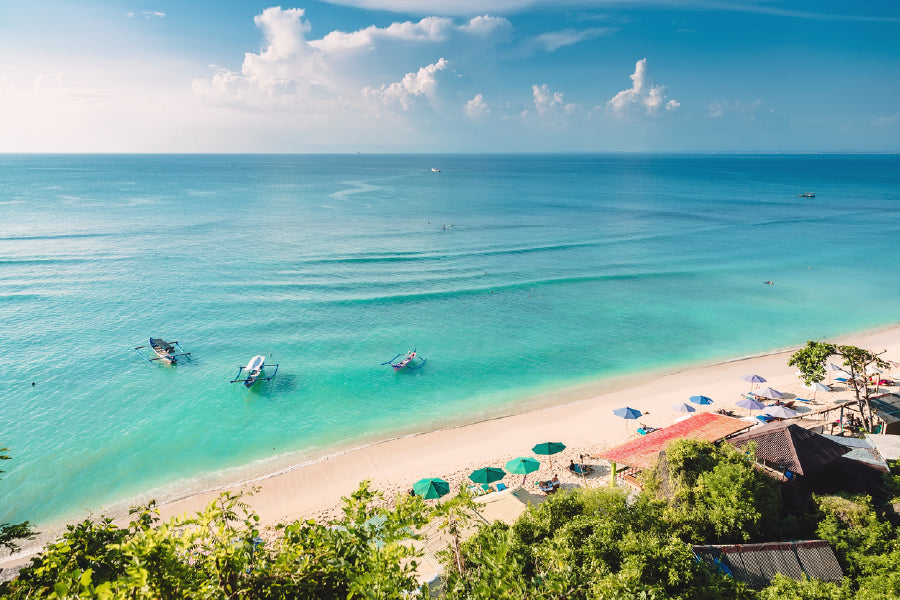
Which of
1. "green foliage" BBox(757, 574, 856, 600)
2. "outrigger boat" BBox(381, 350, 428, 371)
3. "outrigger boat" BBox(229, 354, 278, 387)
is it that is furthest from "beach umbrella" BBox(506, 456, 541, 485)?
"outrigger boat" BBox(229, 354, 278, 387)

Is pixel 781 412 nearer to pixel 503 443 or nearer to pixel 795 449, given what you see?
pixel 795 449

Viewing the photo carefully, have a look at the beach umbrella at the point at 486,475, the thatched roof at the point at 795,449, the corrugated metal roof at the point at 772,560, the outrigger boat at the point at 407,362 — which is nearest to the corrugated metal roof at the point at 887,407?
the thatched roof at the point at 795,449

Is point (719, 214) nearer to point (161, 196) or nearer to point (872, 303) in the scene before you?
point (872, 303)

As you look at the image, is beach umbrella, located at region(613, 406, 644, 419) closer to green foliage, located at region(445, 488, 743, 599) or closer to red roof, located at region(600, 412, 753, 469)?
red roof, located at region(600, 412, 753, 469)

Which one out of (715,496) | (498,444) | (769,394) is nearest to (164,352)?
(498,444)

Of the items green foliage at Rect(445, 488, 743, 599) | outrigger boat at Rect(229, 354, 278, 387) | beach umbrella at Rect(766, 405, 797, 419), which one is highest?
green foliage at Rect(445, 488, 743, 599)
